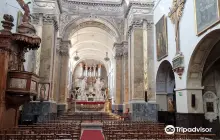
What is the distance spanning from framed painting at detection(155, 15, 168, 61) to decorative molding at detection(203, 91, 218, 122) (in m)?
2.90

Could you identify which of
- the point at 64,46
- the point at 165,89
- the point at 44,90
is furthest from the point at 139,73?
the point at 64,46

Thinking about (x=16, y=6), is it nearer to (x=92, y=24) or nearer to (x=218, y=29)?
(x=218, y=29)

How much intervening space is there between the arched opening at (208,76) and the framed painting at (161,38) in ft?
7.59

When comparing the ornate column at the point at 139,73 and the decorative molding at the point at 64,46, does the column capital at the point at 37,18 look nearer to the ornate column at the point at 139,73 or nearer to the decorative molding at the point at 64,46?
the ornate column at the point at 139,73

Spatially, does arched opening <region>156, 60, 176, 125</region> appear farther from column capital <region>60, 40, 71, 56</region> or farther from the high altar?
the high altar

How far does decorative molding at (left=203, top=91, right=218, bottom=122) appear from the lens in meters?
8.59

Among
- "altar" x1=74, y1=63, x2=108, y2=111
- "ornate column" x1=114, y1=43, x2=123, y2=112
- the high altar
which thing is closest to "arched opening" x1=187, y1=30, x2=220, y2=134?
"ornate column" x1=114, y1=43, x2=123, y2=112

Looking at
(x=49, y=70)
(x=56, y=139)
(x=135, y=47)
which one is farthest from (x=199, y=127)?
(x=49, y=70)

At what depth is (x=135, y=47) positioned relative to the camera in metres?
Result: 13.0

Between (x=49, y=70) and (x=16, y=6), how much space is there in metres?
3.57

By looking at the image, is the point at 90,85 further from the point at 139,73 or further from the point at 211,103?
the point at 211,103

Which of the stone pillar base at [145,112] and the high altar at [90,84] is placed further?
the high altar at [90,84]

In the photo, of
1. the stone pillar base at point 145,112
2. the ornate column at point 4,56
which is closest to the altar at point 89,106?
the stone pillar base at point 145,112

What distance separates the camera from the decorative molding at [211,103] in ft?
28.2
